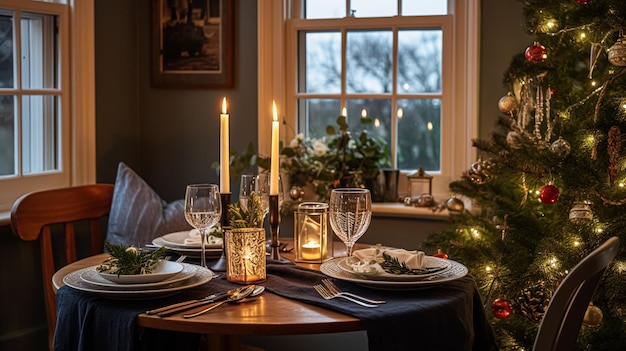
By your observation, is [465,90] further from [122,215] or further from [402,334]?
[402,334]

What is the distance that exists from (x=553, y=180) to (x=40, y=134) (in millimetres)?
2056

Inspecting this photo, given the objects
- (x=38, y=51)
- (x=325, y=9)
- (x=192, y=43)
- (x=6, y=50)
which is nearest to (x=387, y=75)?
(x=325, y=9)

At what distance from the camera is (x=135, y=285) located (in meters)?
1.84

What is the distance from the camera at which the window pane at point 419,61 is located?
3.56 metres

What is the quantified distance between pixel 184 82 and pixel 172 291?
209cm

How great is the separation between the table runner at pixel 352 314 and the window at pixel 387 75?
5.19ft

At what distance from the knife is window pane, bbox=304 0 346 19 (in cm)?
206

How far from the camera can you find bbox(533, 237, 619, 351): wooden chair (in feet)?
5.16

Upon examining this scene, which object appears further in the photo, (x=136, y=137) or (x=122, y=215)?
(x=136, y=137)

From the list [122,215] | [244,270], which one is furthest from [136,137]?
[244,270]

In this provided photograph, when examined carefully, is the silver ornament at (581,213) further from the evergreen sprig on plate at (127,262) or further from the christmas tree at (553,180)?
the evergreen sprig on plate at (127,262)

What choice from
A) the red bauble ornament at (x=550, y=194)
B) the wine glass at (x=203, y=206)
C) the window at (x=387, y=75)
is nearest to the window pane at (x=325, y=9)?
the window at (x=387, y=75)

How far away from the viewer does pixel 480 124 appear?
3.37m

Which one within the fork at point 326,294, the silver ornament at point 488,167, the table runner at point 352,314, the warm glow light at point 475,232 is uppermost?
the silver ornament at point 488,167
